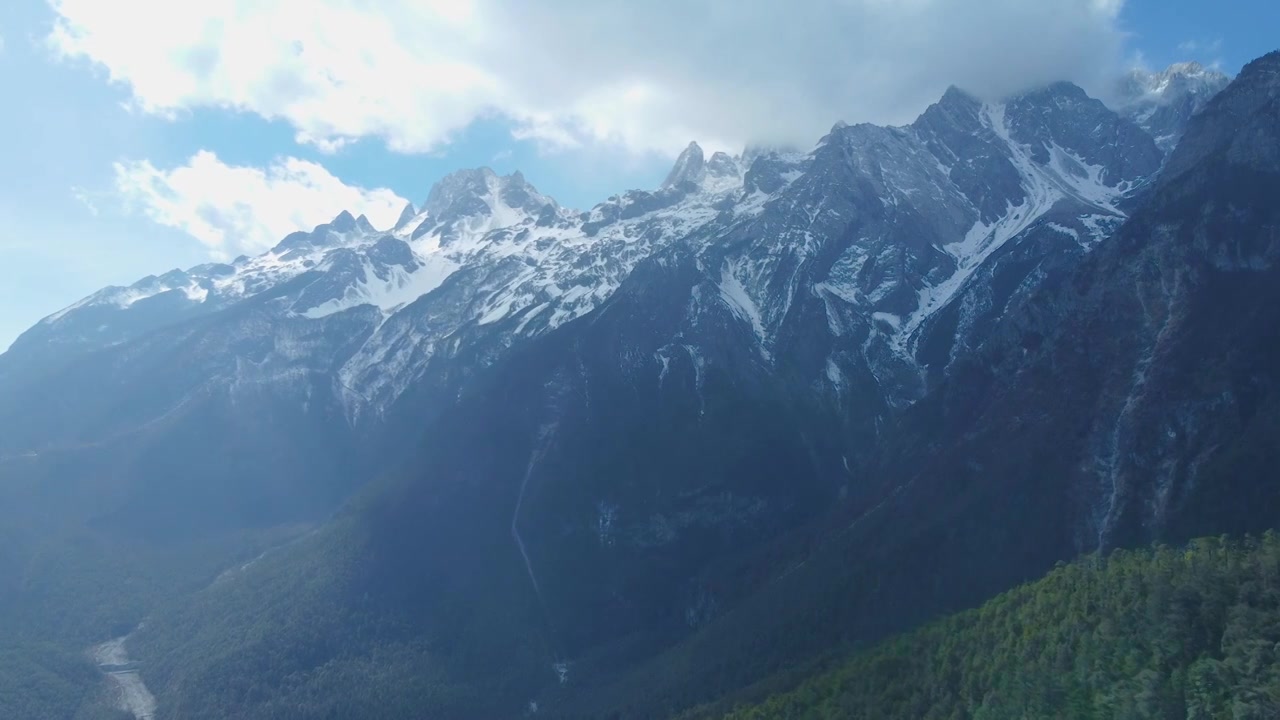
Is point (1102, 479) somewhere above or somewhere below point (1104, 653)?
above

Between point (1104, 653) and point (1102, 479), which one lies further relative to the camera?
point (1102, 479)

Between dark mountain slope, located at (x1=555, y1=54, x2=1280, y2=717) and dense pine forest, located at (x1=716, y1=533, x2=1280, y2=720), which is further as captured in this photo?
dark mountain slope, located at (x1=555, y1=54, x2=1280, y2=717)

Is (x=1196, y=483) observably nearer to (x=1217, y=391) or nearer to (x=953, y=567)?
(x=1217, y=391)

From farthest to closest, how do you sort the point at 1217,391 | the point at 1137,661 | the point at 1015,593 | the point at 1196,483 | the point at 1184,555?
the point at 1217,391 → the point at 1196,483 → the point at 1015,593 → the point at 1184,555 → the point at 1137,661

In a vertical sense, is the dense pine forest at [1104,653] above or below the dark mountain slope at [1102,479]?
below

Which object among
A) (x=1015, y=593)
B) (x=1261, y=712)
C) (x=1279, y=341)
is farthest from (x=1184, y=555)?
(x=1279, y=341)

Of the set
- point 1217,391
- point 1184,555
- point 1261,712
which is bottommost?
point 1261,712

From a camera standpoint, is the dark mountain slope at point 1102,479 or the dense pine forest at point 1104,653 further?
the dark mountain slope at point 1102,479

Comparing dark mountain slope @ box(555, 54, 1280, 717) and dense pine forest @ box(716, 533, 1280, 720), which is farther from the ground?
dark mountain slope @ box(555, 54, 1280, 717)
